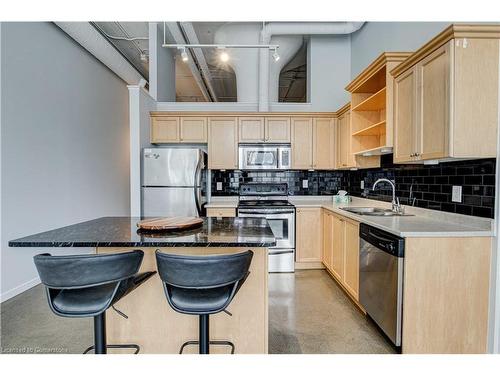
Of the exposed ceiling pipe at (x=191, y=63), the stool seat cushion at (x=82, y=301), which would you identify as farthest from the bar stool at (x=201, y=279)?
the exposed ceiling pipe at (x=191, y=63)

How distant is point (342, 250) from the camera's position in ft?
10.3

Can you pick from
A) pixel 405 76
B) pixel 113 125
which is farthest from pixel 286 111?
pixel 113 125

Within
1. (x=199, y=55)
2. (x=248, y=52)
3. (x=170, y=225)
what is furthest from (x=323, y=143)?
(x=170, y=225)

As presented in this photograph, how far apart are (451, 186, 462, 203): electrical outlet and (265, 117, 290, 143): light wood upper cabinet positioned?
2.36m

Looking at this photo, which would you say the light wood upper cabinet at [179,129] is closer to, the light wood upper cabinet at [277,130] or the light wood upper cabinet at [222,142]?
the light wood upper cabinet at [222,142]

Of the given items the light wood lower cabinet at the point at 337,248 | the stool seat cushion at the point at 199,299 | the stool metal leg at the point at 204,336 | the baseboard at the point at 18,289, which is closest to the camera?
the stool seat cushion at the point at 199,299

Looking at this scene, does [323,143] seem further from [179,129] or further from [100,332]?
[100,332]

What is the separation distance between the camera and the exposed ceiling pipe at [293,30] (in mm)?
4113

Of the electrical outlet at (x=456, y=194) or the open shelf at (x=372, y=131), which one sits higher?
the open shelf at (x=372, y=131)

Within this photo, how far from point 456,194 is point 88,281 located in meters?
2.57

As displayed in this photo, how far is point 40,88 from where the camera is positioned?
11.0ft

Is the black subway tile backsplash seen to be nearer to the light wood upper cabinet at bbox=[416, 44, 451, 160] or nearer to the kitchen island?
the light wood upper cabinet at bbox=[416, 44, 451, 160]

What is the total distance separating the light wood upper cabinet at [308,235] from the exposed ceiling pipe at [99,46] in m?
2.99

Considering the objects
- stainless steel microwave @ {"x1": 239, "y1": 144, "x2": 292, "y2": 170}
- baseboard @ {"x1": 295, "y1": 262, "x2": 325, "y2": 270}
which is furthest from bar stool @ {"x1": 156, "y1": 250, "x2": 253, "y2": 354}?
stainless steel microwave @ {"x1": 239, "y1": 144, "x2": 292, "y2": 170}
